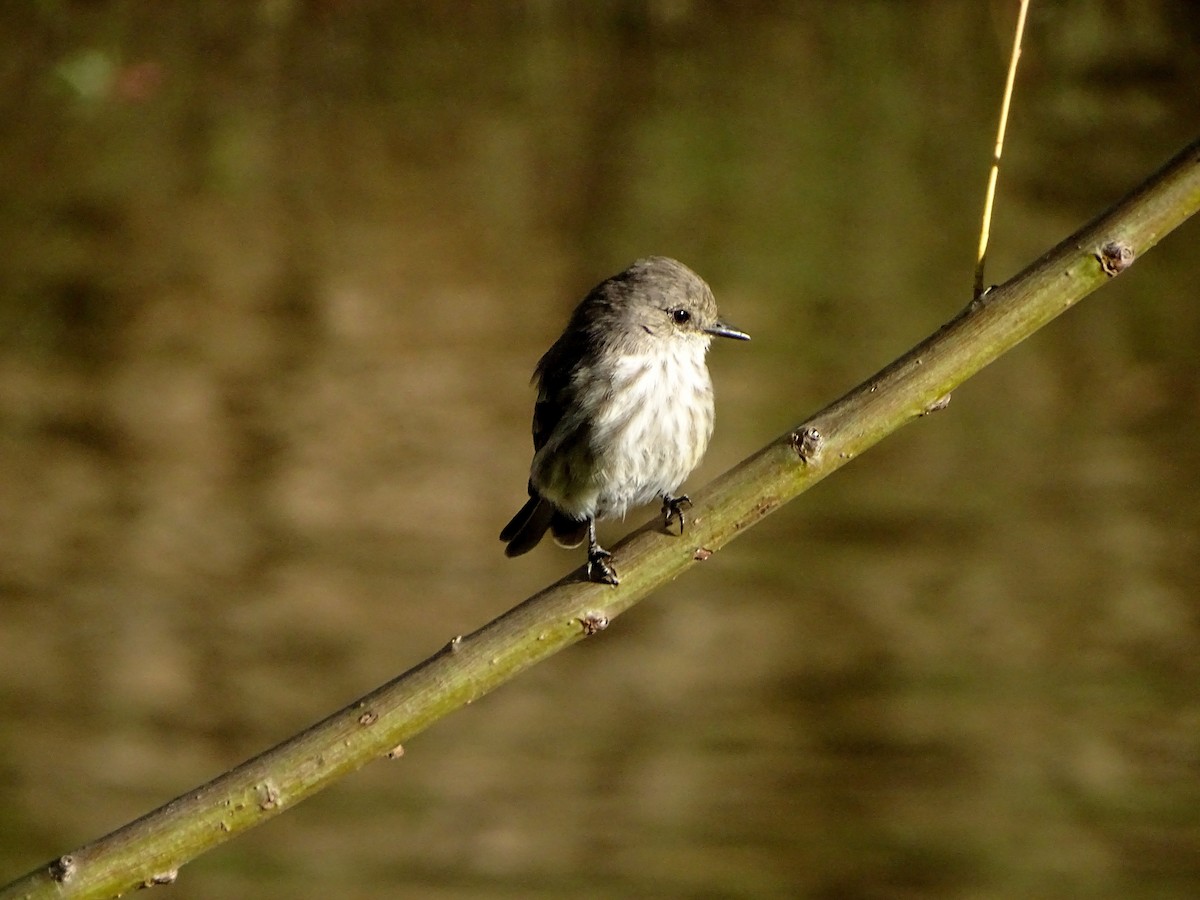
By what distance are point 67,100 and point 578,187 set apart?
71.3 inches

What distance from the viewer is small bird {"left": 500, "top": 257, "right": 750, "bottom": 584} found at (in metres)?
2.53

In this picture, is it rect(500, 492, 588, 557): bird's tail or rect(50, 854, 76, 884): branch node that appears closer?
rect(50, 854, 76, 884): branch node

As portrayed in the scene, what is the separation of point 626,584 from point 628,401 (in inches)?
43.5

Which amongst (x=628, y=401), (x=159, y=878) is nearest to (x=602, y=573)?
(x=159, y=878)

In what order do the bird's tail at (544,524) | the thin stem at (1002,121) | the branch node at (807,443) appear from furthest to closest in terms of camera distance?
the bird's tail at (544,524) → the branch node at (807,443) → the thin stem at (1002,121)

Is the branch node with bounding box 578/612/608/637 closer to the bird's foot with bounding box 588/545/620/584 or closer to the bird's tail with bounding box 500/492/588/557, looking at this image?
the bird's foot with bounding box 588/545/620/584

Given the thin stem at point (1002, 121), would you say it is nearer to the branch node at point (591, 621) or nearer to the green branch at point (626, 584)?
the green branch at point (626, 584)

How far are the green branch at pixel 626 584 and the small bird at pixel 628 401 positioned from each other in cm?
105

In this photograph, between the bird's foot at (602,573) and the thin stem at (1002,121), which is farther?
the bird's foot at (602,573)

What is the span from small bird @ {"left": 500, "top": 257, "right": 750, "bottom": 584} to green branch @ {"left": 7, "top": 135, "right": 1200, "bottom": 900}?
3.43 feet

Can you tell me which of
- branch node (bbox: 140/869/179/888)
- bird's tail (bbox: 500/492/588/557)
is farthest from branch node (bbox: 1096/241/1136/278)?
bird's tail (bbox: 500/492/588/557)

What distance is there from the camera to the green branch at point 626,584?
4.21ft

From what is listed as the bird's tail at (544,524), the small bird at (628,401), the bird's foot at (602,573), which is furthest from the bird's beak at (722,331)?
the bird's foot at (602,573)

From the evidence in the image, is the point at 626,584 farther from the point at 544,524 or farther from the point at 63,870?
the point at 544,524
